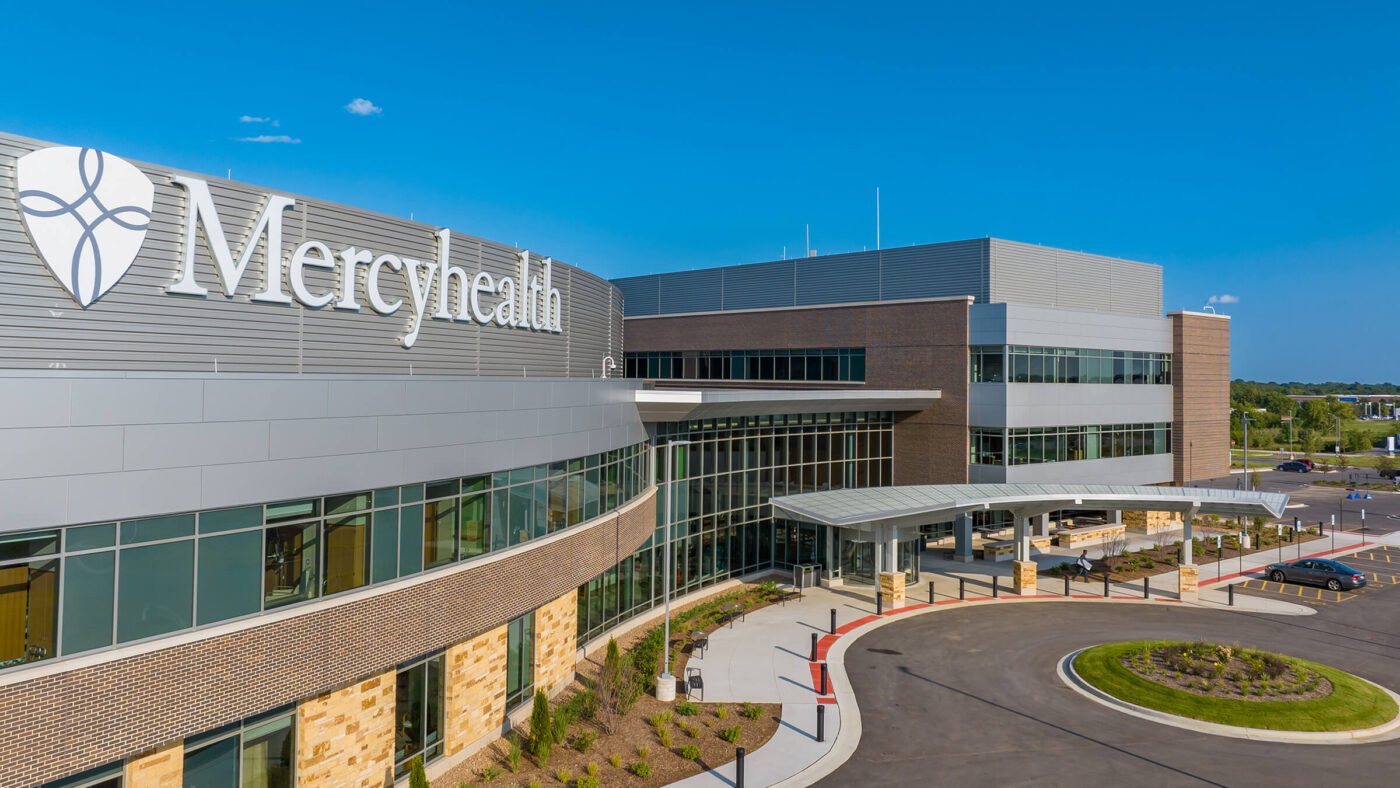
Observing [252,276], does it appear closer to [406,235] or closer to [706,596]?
[406,235]

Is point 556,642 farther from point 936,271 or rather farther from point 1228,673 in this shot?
point 936,271

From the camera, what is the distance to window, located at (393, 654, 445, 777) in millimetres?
16750

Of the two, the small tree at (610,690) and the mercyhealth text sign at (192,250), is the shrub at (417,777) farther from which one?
the mercyhealth text sign at (192,250)

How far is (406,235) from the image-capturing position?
18.2m

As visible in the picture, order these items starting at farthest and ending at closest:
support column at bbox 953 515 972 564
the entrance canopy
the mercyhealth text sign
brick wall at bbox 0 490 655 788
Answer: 1. support column at bbox 953 515 972 564
2. the entrance canopy
3. the mercyhealth text sign
4. brick wall at bbox 0 490 655 788

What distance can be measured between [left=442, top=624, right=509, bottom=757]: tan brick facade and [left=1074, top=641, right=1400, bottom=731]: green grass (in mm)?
16386

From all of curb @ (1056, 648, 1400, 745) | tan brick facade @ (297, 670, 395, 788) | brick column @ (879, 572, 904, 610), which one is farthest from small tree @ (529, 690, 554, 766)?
brick column @ (879, 572, 904, 610)

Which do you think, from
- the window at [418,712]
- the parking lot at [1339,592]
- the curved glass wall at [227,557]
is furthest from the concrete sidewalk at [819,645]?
the curved glass wall at [227,557]

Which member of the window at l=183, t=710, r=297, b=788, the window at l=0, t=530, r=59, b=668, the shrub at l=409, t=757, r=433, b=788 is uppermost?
the window at l=0, t=530, r=59, b=668

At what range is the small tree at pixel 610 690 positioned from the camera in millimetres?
19562

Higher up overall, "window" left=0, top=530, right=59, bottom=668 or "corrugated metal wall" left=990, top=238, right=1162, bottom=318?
"corrugated metal wall" left=990, top=238, right=1162, bottom=318

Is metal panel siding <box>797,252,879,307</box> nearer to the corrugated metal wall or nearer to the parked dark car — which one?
the corrugated metal wall

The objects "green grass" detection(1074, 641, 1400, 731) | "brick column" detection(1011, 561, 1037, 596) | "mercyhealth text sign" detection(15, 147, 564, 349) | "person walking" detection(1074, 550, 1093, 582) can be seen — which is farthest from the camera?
"person walking" detection(1074, 550, 1093, 582)

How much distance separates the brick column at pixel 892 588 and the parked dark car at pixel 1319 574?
756 inches
